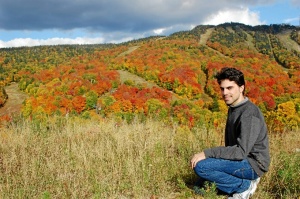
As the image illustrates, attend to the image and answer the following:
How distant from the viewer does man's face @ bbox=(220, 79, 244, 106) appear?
143 inches

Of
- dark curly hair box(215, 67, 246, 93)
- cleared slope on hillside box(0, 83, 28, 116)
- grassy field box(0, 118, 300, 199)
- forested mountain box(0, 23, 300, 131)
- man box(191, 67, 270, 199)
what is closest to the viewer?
man box(191, 67, 270, 199)

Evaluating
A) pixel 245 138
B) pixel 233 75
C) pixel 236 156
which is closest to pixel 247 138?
pixel 245 138

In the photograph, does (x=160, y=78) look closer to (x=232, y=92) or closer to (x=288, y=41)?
(x=232, y=92)

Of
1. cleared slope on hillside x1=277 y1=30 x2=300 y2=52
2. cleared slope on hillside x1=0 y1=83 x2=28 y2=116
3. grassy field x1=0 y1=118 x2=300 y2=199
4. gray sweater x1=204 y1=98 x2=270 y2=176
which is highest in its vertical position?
cleared slope on hillside x1=277 y1=30 x2=300 y2=52

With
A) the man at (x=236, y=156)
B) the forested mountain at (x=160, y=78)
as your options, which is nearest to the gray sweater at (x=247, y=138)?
the man at (x=236, y=156)

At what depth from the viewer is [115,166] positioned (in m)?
4.54

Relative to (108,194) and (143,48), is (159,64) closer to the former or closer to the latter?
(143,48)

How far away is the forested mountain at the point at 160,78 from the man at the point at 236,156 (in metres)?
39.0

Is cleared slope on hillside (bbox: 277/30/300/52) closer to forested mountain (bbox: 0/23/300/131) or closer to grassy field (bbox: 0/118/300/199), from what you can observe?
forested mountain (bbox: 0/23/300/131)

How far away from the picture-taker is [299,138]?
6.55 meters

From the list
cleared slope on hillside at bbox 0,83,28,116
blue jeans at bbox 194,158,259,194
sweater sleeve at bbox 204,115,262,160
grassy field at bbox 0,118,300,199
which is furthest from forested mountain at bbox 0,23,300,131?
sweater sleeve at bbox 204,115,262,160

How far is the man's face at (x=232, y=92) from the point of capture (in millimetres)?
3621

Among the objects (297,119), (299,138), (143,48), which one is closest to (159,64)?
(143,48)

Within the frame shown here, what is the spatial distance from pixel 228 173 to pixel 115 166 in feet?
6.02
